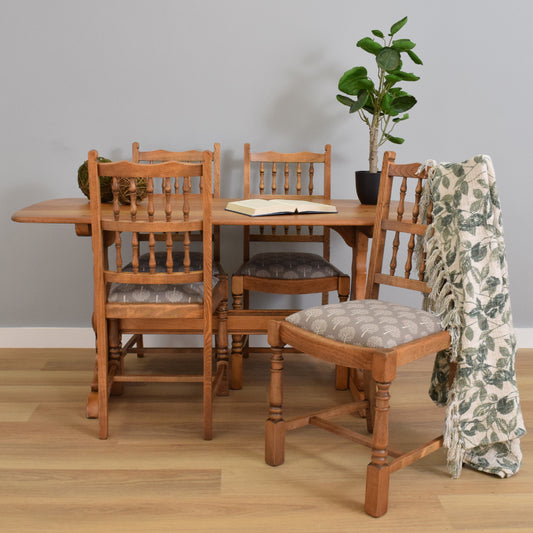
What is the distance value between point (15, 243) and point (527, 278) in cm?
250

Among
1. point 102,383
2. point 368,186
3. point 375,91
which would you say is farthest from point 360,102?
point 102,383

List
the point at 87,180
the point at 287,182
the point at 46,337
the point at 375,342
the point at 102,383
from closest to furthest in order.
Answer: the point at 375,342 < the point at 102,383 < the point at 87,180 < the point at 287,182 < the point at 46,337

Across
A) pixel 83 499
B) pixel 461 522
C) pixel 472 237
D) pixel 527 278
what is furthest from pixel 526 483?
pixel 527 278

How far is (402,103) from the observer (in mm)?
2605

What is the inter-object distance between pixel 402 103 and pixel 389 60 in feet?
0.62

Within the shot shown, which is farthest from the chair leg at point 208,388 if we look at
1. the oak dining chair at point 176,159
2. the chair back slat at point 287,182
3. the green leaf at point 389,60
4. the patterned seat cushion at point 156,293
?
the green leaf at point 389,60

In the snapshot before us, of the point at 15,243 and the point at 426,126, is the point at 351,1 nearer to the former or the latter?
the point at 426,126

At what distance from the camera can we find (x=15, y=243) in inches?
119

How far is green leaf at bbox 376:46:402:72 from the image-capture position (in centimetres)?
251

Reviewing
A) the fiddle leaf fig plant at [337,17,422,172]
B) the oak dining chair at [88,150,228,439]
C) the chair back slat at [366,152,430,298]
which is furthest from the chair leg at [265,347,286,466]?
the fiddle leaf fig plant at [337,17,422,172]

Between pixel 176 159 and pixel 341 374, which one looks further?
pixel 176 159

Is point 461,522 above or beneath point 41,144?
beneath

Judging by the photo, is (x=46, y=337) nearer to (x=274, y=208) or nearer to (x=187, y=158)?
(x=187, y=158)

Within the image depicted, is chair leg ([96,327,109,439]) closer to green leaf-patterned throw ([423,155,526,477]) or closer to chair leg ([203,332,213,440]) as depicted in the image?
chair leg ([203,332,213,440])
